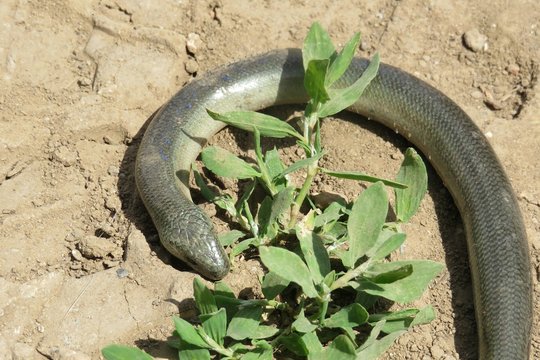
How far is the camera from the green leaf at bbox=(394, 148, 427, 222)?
4.57 m

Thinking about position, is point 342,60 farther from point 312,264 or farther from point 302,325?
point 302,325

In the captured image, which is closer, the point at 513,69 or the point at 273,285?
the point at 273,285

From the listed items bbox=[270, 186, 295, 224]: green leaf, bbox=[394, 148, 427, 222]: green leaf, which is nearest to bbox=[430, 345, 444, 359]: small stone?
bbox=[394, 148, 427, 222]: green leaf

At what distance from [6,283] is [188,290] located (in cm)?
105

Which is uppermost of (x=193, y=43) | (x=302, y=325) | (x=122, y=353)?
(x=193, y=43)

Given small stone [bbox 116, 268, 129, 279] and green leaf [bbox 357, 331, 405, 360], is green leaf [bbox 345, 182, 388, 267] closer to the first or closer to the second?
green leaf [bbox 357, 331, 405, 360]

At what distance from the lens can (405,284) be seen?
4.05m

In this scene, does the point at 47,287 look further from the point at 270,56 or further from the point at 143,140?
the point at 270,56

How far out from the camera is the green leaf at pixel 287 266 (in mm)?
3799

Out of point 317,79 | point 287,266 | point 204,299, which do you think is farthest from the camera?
point 317,79

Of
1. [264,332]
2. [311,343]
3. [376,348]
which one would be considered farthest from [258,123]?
[376,348]

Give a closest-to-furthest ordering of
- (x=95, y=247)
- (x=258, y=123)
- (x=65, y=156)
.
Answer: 1. (x=258, y=123)
2. (x=95, y=247)
3. (x=65, y=156)

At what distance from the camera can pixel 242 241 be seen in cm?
476

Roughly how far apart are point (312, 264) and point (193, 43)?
2319 millimetres
